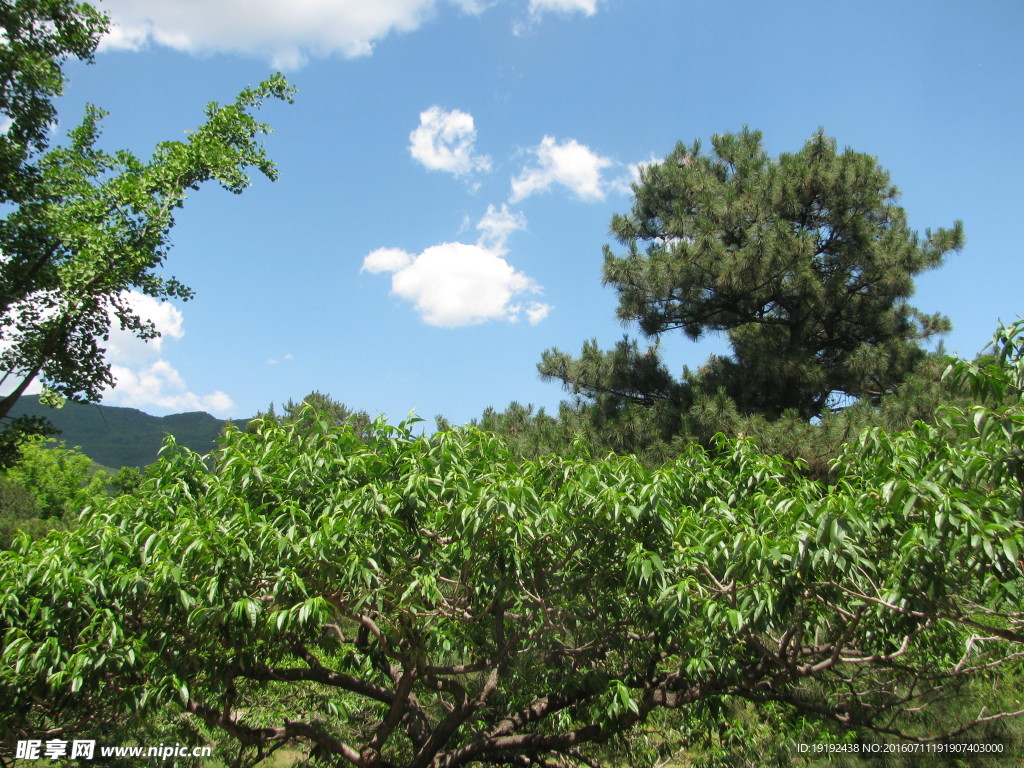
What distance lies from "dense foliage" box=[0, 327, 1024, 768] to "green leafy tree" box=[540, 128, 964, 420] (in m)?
5.19

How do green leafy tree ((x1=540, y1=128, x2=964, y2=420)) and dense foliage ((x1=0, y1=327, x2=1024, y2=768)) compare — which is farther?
green leafy tree ((x1=540, y1=128, x2=964, y2=420))

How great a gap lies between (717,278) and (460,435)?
6210mm

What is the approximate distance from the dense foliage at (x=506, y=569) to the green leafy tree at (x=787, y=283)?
17.0 ft

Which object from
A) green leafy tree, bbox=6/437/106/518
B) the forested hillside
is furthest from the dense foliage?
green leafy tree, bbox=6/437/106/518

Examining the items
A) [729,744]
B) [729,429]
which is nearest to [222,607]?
[729,744]

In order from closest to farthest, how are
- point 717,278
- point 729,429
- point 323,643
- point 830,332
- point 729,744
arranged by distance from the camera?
point 323,643
point 729,744
point 729,429
point 717,278
point 830,332

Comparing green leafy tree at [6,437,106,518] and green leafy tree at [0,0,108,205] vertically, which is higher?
green leafy tree at [0,0,108,205]

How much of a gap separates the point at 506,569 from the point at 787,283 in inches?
283

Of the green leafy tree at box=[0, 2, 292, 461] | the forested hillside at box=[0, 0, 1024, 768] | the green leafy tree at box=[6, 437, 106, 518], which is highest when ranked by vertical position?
the green leafy tree at box=[0, 2, 292, 461]

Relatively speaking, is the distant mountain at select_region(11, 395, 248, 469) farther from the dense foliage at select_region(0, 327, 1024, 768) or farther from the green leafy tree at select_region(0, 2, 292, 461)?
the dense foliage at select_region(0, 327, 1024, 768)

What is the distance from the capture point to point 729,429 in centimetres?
793

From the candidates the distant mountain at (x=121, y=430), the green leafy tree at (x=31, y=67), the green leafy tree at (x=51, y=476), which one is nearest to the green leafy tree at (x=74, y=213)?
the green leafy tree at (x=31, y=67)

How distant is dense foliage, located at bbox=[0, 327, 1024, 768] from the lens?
8.41ft

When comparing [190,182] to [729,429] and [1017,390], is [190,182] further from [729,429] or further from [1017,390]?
[1017,390]
